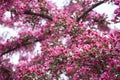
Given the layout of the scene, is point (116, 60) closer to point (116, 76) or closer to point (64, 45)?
point (116, 76)

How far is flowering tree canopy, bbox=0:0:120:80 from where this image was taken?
8492mm

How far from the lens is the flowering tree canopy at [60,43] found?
8.49 m

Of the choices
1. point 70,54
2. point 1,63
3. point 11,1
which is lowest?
point 1,63

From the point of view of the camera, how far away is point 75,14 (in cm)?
1331

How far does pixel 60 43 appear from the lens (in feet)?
37.9

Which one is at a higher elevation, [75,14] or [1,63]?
[75,14]

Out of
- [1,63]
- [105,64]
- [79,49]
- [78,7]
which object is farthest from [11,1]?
[78,7]

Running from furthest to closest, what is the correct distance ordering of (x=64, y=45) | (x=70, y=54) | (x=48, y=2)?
(x=48, y=2)
(x=64, y=45)
(x=70, y=54)

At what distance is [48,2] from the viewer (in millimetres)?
13609

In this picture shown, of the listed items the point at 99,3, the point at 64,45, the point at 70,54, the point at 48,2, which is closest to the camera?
the point at 70,54

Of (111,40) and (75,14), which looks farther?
(75,14)

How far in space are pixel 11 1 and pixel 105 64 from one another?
2.45 metres

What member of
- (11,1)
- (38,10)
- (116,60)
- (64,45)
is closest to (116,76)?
(116,60)

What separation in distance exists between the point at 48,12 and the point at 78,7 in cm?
108
